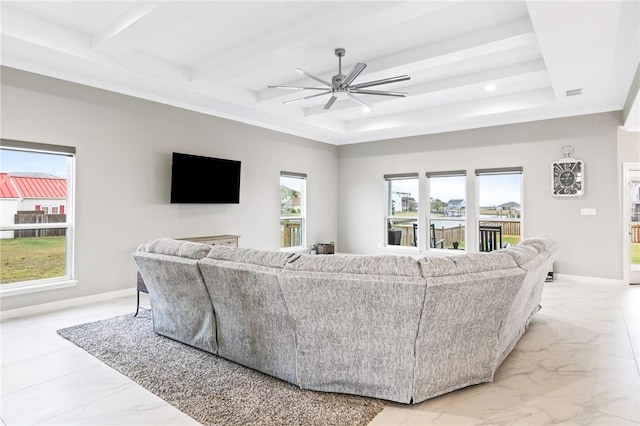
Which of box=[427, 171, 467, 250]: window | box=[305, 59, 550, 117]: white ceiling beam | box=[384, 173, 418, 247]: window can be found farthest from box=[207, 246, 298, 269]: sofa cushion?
box=[384, 173, 418, 247]: window

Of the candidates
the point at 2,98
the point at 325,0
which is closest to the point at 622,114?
the point at 325,0

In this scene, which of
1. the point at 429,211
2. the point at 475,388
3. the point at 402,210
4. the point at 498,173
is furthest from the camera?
the point at 402,210

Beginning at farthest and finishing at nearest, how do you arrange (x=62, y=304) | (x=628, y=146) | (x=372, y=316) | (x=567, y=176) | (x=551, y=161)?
1. (x=551, y=161)
2. (x=567, y=176)
3. (x=628, y=146)
4. (x=62, y=304)
5. (x=372, y=316)

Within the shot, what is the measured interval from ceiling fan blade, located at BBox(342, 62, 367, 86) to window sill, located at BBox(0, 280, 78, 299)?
12.8 feet

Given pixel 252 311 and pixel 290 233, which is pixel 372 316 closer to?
pixel 252 311

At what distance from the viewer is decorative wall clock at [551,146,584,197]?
18.9 ft

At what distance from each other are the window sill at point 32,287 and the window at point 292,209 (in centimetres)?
365

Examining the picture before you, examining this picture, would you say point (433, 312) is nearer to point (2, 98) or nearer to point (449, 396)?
point (449, 396)

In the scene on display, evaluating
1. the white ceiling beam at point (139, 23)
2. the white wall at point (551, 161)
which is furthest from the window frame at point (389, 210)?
the white ceiling beam at point (139, 23)

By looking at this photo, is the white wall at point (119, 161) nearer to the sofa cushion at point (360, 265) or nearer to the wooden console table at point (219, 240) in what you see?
the wooden console table at point (219, 240)

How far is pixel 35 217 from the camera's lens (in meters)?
4.18

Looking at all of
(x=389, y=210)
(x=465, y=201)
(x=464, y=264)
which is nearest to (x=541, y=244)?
(x=464, y=264)

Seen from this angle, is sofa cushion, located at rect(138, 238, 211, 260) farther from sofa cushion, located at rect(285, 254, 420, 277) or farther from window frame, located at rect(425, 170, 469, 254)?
window frame, located at rect(425, 170, 469, 254)

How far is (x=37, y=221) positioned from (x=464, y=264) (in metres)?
4.51
